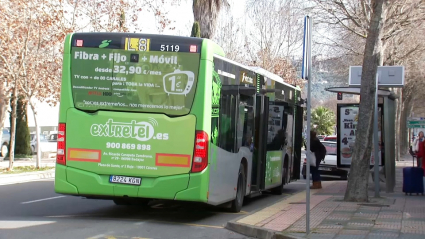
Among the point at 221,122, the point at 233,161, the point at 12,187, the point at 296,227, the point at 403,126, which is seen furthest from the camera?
the point at 403,126

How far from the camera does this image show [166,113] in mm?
10641

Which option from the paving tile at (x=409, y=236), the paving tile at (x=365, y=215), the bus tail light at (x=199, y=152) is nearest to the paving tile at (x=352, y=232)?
the paving tile at (x=409, y=236)

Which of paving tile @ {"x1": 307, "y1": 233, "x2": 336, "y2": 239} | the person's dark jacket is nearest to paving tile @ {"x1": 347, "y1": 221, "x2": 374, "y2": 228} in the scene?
paving tile @ {"x1": 307, "y1": 233, "x2": 336, "y2": 239}

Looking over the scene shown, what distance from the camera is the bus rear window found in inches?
418

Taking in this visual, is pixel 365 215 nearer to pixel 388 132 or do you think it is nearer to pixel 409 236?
pixel 409 236

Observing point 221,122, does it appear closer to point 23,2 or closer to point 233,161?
point 233,161

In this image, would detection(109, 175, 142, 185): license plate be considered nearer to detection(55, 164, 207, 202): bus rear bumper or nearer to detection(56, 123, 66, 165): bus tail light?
detection(55, 164, 207, 202): bus rear bumper

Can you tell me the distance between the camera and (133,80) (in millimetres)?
10742

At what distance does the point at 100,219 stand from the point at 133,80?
105 inches

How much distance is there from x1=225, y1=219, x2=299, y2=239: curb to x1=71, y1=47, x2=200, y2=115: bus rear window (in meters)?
2.14

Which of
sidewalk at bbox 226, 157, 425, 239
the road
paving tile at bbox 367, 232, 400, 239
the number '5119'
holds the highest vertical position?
the number '5119'

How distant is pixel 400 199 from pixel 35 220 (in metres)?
9.38

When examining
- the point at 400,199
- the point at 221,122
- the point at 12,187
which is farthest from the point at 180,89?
the point at 12,187

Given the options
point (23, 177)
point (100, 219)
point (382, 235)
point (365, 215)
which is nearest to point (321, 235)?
point (382, 235)
